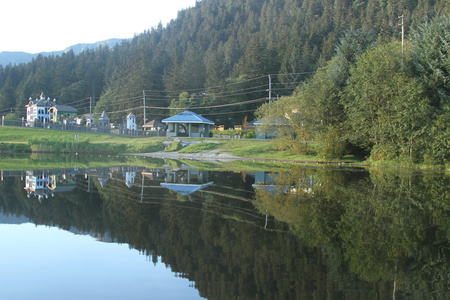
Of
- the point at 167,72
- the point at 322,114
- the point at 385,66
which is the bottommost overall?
the point at 322,114

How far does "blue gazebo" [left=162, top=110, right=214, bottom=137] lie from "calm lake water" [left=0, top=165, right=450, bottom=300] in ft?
144

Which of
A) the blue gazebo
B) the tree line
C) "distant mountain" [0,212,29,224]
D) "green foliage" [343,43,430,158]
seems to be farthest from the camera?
the blue gazebo

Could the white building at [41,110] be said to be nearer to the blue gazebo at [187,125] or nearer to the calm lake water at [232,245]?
the blue gazebo at [187,125]

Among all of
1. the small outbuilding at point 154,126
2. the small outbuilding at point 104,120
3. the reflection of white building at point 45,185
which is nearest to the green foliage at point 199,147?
the reflection of white building at point 45,185

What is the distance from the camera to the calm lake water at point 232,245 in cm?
586

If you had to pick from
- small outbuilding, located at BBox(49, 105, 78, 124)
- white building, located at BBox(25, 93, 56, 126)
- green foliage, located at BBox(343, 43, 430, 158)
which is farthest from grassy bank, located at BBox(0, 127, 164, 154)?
white building, located at BBox(25, 93, 56, 126)

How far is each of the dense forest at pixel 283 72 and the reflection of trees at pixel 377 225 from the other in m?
15.6

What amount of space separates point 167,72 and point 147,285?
90.6m

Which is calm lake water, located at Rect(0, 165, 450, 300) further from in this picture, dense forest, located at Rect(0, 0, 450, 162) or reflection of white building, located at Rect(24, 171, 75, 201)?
dense forest, located at Rect(0, 0, 450, 162)

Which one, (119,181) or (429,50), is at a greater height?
(429,50)

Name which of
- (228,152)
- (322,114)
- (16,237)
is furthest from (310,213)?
(228,152)

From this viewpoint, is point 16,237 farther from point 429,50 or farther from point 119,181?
point 429,50

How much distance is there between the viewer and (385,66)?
2953 cm

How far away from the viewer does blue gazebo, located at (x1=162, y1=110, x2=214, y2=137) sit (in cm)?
5875
